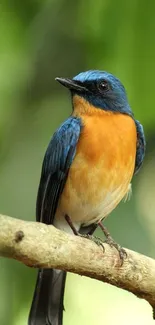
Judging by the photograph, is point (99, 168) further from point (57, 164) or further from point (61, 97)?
point (61, 97)

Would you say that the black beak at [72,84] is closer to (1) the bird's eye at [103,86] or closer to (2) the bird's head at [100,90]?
(2) the bird's head at [100,90]

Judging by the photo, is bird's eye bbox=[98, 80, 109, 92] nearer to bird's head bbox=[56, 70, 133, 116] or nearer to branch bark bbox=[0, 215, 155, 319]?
bird's head bbox=[56, 70, 133, 116]

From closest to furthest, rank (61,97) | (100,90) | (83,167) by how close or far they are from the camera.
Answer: (83,167) → (100,90) → (61,97)

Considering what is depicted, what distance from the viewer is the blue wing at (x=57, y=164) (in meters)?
4.14

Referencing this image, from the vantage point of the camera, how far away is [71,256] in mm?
2904

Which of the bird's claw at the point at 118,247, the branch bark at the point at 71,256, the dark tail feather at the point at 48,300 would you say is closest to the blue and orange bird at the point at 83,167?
the dark tail feather at the point at 48,300

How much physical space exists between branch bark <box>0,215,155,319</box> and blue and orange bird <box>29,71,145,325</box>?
1.88ft

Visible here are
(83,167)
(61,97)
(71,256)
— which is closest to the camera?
(71,256)

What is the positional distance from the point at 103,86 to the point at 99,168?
655 mm

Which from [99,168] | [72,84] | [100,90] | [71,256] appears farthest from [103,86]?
[71,256]

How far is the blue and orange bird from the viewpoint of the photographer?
413 centimetres

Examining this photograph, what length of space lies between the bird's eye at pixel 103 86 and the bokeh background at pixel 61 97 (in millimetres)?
331

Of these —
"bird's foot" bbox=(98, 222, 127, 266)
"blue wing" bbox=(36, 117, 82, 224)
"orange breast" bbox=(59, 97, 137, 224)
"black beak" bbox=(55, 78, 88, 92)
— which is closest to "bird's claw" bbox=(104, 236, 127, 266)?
"bird's foot" bbox=(98, 222, 127, 266)

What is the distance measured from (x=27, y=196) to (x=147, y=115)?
5.21ft
